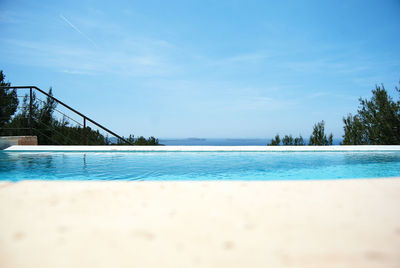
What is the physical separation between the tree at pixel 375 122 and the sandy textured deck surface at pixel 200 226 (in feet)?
34.6

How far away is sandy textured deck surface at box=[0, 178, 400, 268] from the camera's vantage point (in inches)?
29.7

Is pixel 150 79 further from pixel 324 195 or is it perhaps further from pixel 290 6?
pixel 324 195

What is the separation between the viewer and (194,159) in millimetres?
5238

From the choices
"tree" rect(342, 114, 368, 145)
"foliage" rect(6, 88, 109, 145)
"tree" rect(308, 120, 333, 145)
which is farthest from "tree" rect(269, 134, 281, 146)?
"foliage" rect(6, 88, 109, 145)

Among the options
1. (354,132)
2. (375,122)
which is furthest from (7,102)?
(375,122)

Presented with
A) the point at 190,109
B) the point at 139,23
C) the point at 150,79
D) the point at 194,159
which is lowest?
the point at 194,159

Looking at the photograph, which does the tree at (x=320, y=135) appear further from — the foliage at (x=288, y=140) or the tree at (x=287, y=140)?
the tree at (x=287, y=140)

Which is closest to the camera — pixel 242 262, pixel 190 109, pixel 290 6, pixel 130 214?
pixel 242 262

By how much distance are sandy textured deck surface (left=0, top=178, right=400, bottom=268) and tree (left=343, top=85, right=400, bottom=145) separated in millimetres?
10544

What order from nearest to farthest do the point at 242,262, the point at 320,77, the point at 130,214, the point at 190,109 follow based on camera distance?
1. the point at 242,262
2. the point at 130,214
3. the point at 320,77
4. the point at 190,109

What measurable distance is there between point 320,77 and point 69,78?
15.5 meters

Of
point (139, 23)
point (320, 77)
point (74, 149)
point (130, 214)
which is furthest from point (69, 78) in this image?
point (320, 77)

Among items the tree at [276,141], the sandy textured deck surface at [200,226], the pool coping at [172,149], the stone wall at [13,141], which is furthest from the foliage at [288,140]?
the stone wall at [13,141]

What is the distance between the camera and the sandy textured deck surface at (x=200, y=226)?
755mm
